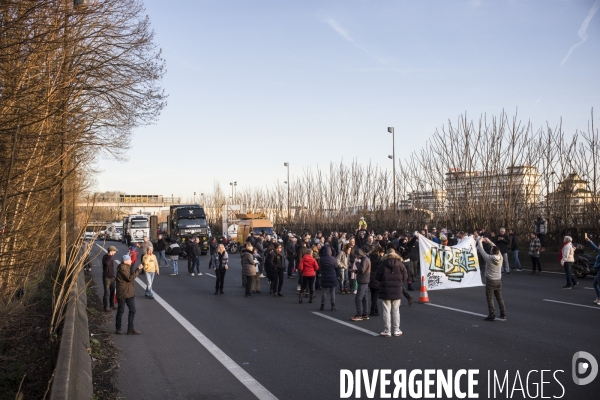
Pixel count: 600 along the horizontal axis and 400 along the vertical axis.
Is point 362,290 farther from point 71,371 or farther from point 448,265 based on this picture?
point 71,371

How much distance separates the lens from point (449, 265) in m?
19.4

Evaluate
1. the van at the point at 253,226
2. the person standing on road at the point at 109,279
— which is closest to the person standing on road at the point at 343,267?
the person standing on road at the point at 109,279

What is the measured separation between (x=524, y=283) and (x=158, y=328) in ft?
45.1

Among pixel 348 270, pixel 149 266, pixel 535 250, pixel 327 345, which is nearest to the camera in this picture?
pixel 327 345

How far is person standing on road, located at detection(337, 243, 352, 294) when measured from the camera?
19.0 metres

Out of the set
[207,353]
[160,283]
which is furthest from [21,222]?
[160,283]

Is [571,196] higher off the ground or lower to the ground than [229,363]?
higher

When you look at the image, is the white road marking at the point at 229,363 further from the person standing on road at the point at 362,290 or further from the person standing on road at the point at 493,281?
the person standing on road at the point at 493,281

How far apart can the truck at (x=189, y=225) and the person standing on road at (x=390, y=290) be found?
3298 cm

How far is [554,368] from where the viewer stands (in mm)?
8930

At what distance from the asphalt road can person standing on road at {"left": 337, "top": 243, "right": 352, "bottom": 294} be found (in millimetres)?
1451

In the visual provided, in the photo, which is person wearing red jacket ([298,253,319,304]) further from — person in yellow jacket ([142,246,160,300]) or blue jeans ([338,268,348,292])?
person in yellow jacket ([142,246,160,300])

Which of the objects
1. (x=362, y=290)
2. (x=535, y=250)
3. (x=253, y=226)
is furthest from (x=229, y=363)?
(x=253, y=226)

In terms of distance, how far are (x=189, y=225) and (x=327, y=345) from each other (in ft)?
114
